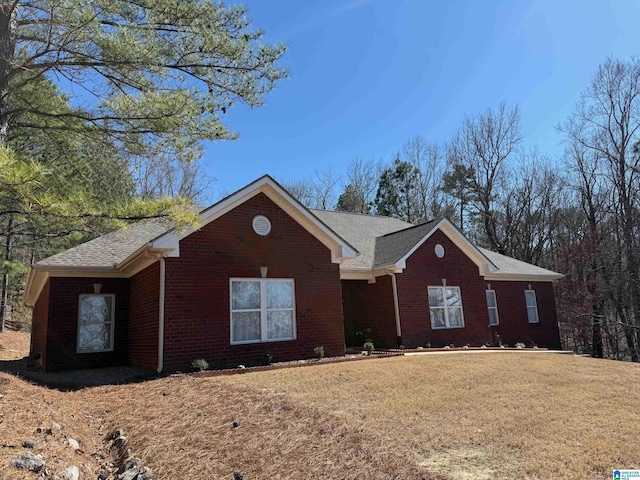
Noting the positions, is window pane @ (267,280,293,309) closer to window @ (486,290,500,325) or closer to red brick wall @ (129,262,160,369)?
red brick wall @ (129,262,160,369)

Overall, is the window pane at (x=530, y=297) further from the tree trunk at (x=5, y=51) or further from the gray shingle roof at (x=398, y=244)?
the tree trunk at (x=5, y=51)

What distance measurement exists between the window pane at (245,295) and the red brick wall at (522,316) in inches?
484

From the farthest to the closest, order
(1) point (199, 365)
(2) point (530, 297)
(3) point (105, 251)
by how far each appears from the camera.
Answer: (2) point (530, 297)
(3) point (105, 251)
(1) point (199, 365)

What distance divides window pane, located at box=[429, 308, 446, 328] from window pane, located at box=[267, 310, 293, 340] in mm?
6398

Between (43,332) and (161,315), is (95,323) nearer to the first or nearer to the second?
(43,332)

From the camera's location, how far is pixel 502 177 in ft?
114

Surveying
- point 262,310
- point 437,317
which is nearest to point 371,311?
point 437,317

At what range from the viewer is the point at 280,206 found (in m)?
12.7

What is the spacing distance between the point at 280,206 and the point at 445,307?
7989 millimetres

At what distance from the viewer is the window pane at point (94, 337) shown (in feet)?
42.3

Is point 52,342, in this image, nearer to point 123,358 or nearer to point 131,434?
point 123,358

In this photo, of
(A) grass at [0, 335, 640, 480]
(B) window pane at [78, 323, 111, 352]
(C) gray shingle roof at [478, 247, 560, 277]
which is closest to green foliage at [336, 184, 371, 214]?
(C) gray shingle roof at [478, 247, 560, 277]

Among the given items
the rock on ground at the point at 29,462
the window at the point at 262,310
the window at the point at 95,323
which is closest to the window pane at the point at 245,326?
the window at the point at 262,310

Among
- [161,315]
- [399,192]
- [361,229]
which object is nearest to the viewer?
[161,315]
